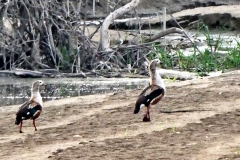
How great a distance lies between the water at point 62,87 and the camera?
34.5 feet

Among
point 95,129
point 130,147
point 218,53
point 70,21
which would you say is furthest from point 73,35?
point 130,147

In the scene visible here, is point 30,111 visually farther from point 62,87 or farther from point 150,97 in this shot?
point 62,87

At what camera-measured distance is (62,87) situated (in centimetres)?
1113

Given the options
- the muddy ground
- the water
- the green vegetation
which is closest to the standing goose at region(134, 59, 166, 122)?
the muddy ground

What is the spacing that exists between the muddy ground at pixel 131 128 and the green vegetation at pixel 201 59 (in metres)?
2.62

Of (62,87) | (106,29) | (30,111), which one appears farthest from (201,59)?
(30,111)

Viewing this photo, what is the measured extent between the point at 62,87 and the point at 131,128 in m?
4.29

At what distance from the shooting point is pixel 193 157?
5398 millimetres

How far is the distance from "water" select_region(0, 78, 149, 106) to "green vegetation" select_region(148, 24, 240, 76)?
4.16ft

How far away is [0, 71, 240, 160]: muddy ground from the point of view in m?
5.78

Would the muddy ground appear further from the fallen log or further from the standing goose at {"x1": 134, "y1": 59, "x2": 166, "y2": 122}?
the fallen log

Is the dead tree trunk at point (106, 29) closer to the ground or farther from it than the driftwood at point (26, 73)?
farther from it

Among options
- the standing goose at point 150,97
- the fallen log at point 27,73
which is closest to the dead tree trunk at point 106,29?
the fallen log at point 27,73

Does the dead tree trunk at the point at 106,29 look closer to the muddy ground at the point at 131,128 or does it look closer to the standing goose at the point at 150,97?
the muddy ground at the point at 131,128
